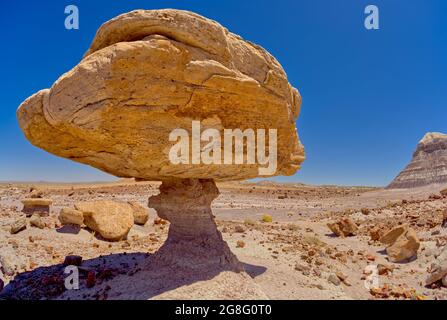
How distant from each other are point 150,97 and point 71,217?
875cm

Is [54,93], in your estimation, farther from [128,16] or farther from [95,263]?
[95,263]

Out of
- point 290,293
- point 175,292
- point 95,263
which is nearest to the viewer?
point 175,292

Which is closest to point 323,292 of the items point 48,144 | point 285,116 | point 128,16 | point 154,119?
point 285,116

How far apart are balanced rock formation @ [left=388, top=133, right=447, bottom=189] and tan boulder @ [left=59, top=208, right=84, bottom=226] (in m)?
47.4

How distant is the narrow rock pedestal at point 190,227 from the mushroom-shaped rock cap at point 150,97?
99 centimetres

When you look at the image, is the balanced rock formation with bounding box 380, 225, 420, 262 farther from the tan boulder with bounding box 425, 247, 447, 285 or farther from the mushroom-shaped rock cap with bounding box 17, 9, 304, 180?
the mushroom-shaped rock cap with bounding box 17, 9, 304, 180

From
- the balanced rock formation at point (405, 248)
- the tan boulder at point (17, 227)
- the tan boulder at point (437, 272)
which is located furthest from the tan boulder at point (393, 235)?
the tan boulder at point (17, 227)

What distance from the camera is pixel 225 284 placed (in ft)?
24.0

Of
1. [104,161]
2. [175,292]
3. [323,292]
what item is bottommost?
[323,292]

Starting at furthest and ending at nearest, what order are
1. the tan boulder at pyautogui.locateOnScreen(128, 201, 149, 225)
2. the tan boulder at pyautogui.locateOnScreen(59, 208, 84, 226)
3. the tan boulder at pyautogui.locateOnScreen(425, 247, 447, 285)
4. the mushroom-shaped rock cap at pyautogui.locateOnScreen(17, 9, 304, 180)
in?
the tan boulder at pyautogui.locateOnScreen(128, 201, 149, 225) < the tan boulder at pyautogui.locateOnScreen(59, 208, 84, 226) < the tan boulder at pyautogui.locateOnScreen(425, 247, 447, 285) < the mushroom-shaped rock cap at pyautogui.locateOnScreen(17, 9, 304, 180)

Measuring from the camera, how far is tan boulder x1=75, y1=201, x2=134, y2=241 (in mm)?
12608

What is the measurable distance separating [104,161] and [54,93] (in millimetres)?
1786

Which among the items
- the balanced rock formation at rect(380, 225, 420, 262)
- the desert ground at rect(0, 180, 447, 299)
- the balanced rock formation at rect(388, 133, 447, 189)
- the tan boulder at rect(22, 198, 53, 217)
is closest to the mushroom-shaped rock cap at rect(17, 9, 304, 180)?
the desert ground at rect(0, 180, 447, 299)

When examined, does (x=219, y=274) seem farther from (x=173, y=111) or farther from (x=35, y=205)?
(x=35, y=205)
